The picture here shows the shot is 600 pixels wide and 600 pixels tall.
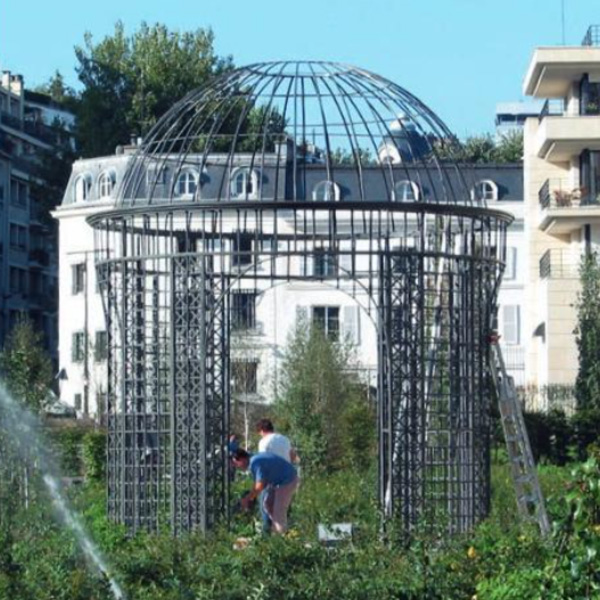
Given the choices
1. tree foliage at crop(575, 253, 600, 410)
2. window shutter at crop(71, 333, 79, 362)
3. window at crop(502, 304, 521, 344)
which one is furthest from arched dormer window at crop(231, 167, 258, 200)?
window shutter at crop(71, 333, 79, 362)

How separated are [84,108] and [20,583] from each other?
58948mm

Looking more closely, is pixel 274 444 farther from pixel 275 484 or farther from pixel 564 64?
pixel 564 64

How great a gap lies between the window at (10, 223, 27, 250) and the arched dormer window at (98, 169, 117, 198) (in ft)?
61.1

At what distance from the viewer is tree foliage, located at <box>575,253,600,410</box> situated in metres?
46.4

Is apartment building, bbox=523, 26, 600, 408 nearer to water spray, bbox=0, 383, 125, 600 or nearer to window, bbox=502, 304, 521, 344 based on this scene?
window, bbox=502, 304, 521, 344

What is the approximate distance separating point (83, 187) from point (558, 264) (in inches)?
727

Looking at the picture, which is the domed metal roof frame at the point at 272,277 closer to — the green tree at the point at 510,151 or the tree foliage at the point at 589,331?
the tree foliage at the point at 589,331

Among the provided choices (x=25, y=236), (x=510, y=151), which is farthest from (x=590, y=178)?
(x=25, y=236)

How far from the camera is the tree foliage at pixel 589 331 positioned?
46.4m

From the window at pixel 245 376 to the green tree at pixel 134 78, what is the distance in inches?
689

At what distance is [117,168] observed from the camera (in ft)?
202

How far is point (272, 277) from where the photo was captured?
64.1 ft

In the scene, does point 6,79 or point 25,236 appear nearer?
point 25,236

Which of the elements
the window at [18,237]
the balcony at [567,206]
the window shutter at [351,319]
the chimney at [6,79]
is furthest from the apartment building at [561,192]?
the chimney at [6,79]
